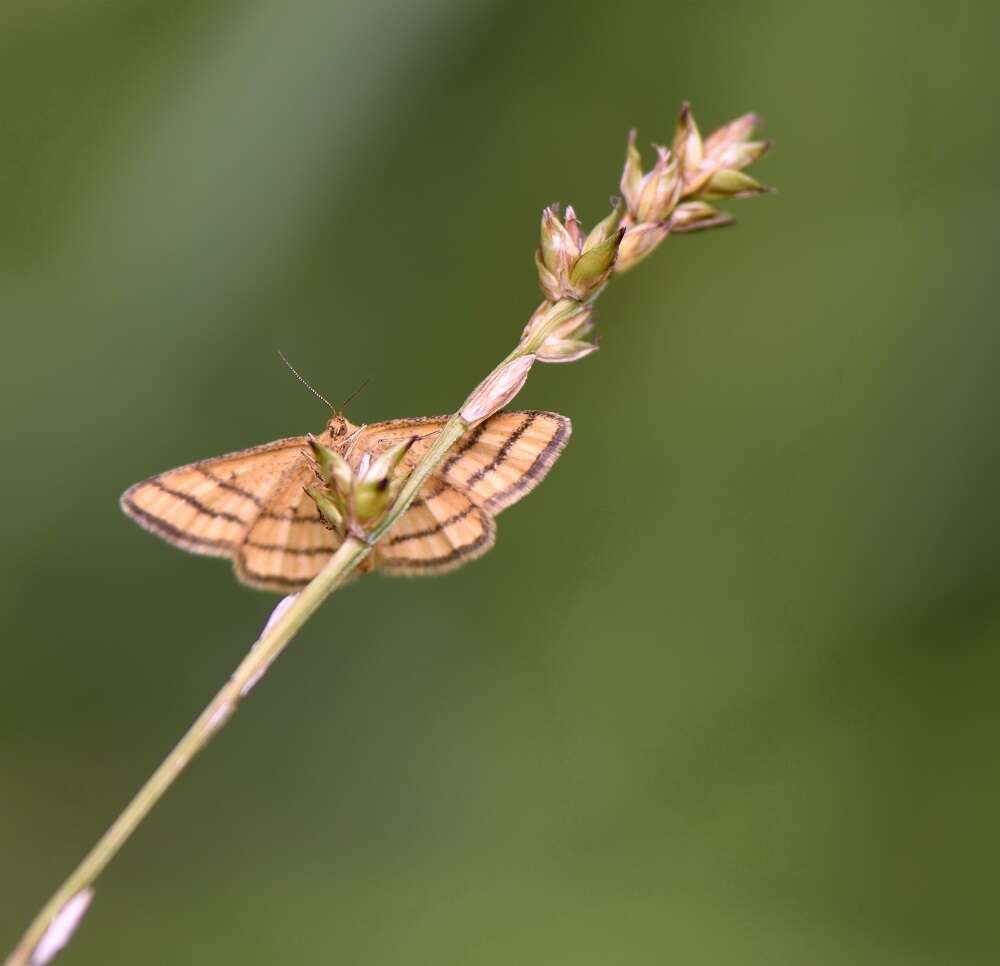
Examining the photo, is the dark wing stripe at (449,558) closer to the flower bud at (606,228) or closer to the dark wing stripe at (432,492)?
the dark wing stripe at (432,492)

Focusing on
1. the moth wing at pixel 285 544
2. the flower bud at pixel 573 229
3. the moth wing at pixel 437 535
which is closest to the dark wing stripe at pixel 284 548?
the moth wing at pixel 285 544

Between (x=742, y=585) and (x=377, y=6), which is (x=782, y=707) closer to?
(x=742, y=585)

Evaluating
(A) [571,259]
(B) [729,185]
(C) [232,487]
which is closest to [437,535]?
(C) [232,487]

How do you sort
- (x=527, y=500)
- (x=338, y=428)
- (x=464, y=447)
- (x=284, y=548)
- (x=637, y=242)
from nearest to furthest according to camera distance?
1. (x=637, y=242)
2. (x=464, y=447)
3. (x=284, y=548)
4. (x=338, y=428)
5. (x=527, y=500)

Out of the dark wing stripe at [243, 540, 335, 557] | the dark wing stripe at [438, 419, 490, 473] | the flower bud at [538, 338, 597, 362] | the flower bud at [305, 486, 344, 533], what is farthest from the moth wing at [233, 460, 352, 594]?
the flower bud at [538, 338, 597, 362]

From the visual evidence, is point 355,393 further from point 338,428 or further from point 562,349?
point 562,349
